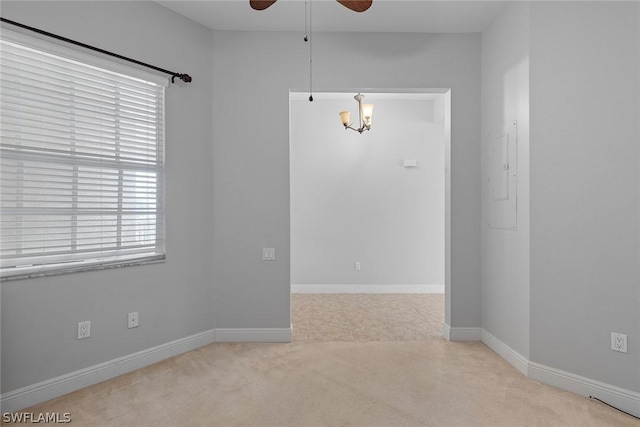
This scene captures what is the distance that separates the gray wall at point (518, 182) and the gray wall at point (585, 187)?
0.08 m

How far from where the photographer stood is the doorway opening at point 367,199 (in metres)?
5.62

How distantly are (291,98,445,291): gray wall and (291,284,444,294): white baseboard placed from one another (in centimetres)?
6

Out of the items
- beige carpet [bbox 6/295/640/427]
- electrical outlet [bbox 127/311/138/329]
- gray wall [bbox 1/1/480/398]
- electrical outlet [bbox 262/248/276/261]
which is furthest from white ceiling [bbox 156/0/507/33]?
beige carpet [bbox 6/295/640/427]

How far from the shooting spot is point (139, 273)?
2.97 m

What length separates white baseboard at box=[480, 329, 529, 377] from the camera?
2793mm

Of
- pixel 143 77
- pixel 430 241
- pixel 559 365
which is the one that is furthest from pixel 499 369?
pixel 143 77

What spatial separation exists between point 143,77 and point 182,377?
2392 millimetres

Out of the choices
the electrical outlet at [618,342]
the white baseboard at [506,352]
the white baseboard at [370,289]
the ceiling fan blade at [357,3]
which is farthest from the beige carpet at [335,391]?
the ceiling fan blade at [357,3]

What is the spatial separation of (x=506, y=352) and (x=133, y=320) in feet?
10.1

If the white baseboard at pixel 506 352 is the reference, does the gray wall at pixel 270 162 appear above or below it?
above

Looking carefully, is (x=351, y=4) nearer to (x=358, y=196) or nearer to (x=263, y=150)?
(x=263, y=150)

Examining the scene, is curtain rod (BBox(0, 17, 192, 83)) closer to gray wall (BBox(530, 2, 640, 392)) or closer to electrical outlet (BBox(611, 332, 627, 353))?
gray wall (BBox(530, 2, 640, 392))

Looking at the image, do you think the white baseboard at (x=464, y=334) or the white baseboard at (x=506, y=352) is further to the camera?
the white baseboard at (x=464, y=334)

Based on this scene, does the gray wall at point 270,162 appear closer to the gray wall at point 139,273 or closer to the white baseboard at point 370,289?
the gray wall at point 139,273
